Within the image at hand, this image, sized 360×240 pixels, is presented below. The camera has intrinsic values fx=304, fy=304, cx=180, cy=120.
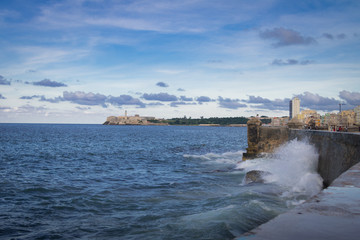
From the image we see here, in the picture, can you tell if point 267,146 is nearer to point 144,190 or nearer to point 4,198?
point 144,190

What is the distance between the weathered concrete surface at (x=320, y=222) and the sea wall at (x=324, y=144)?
543 cm

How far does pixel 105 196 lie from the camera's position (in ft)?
37.1

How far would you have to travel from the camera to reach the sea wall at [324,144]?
880 centimetres

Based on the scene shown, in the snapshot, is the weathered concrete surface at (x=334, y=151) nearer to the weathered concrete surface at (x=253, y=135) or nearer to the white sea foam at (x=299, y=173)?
the white sea foam at (x=299, y=173)

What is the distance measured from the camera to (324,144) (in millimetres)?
12164

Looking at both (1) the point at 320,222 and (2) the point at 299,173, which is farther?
(2) the point at 299,173

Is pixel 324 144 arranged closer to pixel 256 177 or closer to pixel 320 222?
pixel 256 177

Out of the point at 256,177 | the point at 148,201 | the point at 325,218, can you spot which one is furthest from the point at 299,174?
the point at 325,218

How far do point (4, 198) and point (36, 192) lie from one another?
124 cm

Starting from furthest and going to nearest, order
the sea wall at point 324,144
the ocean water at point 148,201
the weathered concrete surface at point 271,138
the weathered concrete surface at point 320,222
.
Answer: the weathered concrete surface at point 271,138 → the sea wall at point 324,144 → the ocean water at point 148,201 → the weathered concrete surface at point 320,222

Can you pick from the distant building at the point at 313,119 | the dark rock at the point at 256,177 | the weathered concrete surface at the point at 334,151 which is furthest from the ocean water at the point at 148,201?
the distant building at the point at 313,119

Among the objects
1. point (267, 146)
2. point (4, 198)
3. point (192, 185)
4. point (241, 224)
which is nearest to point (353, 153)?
point (241, 224)

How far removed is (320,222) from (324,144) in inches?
418

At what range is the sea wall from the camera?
28.9 feet
